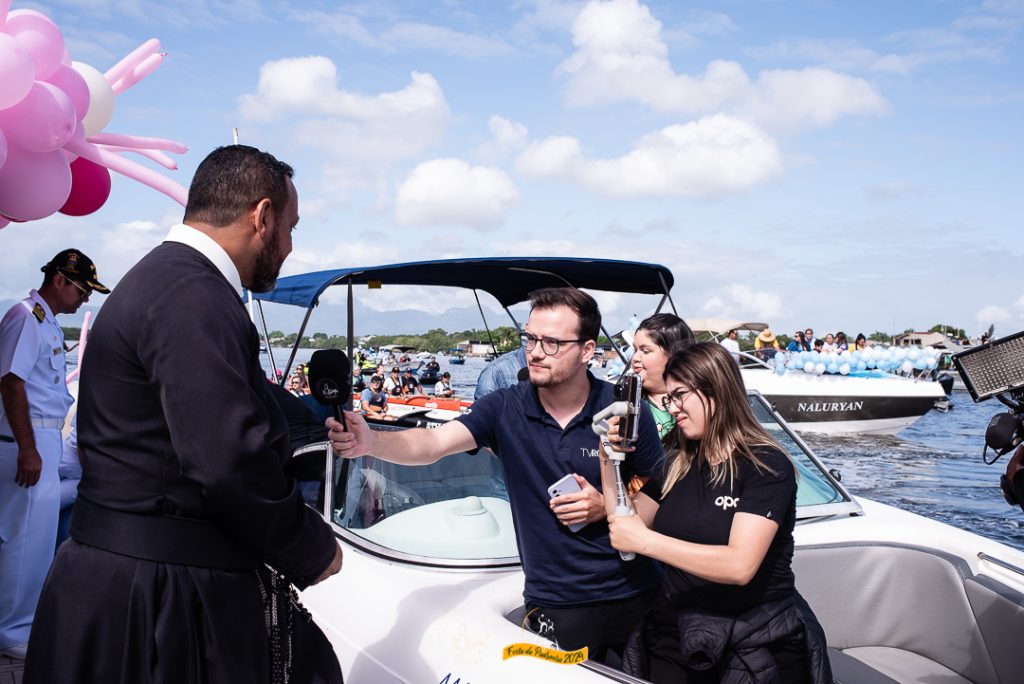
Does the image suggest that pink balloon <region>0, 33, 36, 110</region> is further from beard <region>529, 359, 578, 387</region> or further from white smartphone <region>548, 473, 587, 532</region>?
white smartphone <region>548, 473, 587, 532</region>

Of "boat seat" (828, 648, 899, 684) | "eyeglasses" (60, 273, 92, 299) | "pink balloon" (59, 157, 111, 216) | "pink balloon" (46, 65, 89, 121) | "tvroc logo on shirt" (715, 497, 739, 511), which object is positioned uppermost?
"pink balloon" (46, 65, 89, 121)

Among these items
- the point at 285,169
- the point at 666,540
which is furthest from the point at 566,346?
the point at 285,169

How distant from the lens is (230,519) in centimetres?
145

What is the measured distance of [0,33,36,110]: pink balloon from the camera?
245 centimetres

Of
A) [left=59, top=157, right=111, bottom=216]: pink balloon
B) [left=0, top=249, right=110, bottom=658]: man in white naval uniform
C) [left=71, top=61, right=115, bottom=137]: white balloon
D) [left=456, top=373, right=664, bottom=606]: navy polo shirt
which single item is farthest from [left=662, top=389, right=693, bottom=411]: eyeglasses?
[left=0, top=249, right=110, bottom=658]: man in white naval uniform

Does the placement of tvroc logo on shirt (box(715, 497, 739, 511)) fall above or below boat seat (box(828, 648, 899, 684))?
above

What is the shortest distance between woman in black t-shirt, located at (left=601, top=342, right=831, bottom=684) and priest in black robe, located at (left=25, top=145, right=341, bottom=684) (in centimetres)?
94

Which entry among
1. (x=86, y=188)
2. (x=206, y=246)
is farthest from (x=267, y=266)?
(x=86, y=188)

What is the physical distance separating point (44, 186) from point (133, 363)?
68.3 inches

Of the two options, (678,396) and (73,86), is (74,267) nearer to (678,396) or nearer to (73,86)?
(73,86)

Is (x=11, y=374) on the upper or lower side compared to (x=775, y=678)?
upper

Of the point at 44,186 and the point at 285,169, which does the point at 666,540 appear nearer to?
the point at 285,169

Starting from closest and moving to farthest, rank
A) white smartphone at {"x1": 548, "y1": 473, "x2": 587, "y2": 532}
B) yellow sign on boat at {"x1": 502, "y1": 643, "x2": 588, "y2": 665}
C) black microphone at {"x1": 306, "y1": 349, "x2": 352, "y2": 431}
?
black microphone at {"x1": 306, "y1": 349, "x2": 352, "y2": 431} < yellow sign on boat at {"x1": 502, "y1": 643, "x2": 588, "y2": 665} < white smartphone at {"x1": 548, "y1": 473, "x2": 587, "y2": 532}

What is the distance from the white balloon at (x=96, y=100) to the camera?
10.3ft
